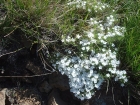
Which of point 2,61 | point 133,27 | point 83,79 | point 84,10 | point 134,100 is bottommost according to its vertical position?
point 134,100

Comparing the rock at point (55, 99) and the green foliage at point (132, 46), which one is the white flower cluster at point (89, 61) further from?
the rock at point (55, 99)

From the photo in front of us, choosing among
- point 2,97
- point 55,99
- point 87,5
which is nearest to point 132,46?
point 87,5

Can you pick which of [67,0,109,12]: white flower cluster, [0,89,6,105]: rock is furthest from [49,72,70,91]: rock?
[67,0,109,12]: white flower cluster

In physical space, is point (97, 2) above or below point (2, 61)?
above

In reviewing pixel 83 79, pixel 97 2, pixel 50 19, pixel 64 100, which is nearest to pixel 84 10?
pixel 97 2

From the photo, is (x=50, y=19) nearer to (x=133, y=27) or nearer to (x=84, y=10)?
(x=84, y=10)

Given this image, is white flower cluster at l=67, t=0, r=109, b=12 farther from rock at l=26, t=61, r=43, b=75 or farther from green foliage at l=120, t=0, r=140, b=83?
rock at l=26, t=61, r=43, b=75

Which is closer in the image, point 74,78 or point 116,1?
point 74,78
